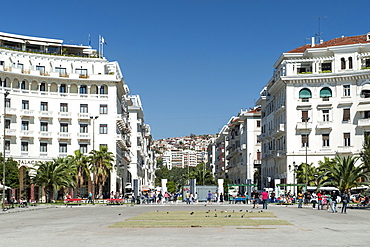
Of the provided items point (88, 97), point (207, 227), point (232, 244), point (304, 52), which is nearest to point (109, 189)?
point (88, 97)

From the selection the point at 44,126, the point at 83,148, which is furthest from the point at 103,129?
the point at 44,126

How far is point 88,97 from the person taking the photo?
89.7 metres

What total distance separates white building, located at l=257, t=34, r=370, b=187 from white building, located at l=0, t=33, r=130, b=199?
79.3 ft

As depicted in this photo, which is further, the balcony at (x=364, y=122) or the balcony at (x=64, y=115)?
the balcony at (x=64, y=115)

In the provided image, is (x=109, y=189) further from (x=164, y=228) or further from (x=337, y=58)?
(x=164, y=228)

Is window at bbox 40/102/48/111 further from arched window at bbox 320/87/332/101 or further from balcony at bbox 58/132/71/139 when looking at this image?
arched window at bbox 320/87/332/101

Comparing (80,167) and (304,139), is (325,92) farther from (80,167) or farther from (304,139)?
(80,167)

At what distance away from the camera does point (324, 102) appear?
278 ft

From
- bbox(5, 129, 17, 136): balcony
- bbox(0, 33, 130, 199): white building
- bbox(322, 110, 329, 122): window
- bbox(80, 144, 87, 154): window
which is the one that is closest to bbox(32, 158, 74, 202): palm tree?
bbox(0, 33, 130, 199): white building

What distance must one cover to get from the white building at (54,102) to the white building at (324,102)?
24159 millimetres

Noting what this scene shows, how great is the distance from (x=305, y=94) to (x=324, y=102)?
2.84m

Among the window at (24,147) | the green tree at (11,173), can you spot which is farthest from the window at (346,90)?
the green tree at (11,173)

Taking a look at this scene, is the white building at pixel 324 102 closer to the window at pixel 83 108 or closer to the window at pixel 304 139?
the window at pixel 304 139

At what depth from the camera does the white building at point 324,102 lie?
83.4m
